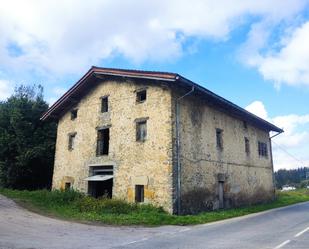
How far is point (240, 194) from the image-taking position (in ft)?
68.0

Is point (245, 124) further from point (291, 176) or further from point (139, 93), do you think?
point (291, 176)

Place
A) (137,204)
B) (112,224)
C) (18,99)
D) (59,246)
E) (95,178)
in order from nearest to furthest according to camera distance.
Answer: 1. (59,246)
2. (112,224)
3. (137,204)
4. (95,178)
5. (18,99)

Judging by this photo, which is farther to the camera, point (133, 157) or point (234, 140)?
point (234, 140)

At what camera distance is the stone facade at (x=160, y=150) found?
51.6ft

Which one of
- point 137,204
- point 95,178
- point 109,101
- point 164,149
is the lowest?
point 137,204

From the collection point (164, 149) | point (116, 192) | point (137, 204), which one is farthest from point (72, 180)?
point (164, 149)

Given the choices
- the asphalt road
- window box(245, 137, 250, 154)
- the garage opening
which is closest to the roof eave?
window box(245, 137, 250, 154)

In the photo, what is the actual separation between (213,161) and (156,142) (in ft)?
13.2

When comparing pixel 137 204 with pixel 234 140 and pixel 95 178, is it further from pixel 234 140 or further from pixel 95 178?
pixel 234 140

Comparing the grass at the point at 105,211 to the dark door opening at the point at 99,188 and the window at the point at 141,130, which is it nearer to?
the dark door opening at the point at 99,188

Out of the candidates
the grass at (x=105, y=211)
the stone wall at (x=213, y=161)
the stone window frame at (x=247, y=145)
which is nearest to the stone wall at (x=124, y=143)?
the stone wall at (x=213, y=161)

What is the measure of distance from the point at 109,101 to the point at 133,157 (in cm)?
428

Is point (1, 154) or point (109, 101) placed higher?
point (109, 101)

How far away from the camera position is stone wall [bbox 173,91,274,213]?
16.2 m
